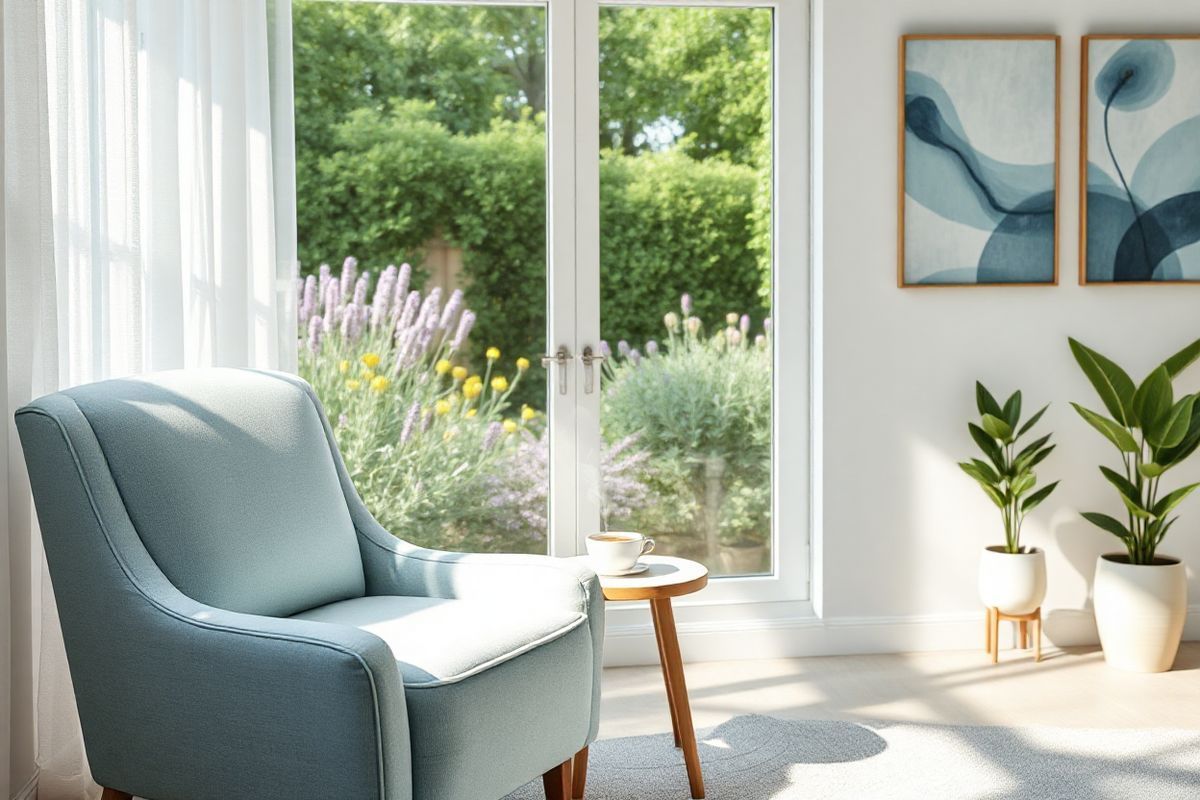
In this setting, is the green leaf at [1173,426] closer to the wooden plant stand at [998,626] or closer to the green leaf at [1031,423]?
the green leaf at [1031,423]

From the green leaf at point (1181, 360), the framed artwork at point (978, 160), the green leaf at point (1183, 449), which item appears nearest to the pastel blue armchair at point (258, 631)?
the framed artwork at point (978, 160)

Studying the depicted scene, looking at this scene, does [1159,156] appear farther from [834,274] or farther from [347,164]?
[347,164]

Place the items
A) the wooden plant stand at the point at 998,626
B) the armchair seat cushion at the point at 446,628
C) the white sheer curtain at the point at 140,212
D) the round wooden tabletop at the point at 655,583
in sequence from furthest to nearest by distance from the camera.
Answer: the wooden plant stand at the point at 998,626 < the round wooden tabletop at the point at 655,583 < the white sheer curtain at the point at 140,212 < the armchair seat cushion at the point at 446,628

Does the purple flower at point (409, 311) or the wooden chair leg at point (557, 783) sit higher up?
the purple flower at point (409, 311)

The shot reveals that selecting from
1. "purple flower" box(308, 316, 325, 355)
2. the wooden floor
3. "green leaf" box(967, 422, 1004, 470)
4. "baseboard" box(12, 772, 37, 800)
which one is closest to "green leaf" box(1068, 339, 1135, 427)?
"green leaf" box(967, 422, 1004, 470)

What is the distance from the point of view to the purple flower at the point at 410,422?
344 centimetres

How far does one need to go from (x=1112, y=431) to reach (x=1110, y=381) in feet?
0.52

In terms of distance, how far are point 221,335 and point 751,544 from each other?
1.73 m

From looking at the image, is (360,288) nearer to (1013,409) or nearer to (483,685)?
(483,685)

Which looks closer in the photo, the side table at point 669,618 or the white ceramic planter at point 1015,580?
the side table at point 669,618

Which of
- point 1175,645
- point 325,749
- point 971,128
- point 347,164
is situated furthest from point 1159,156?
point 325,749

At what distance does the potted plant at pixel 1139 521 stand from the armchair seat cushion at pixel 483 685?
1.92 meters

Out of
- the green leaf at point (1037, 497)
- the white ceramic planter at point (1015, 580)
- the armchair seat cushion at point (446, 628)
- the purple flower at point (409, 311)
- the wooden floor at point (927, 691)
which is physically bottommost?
the wooden floor at point (927, 691)

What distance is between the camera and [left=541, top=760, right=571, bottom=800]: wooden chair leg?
222 cm
